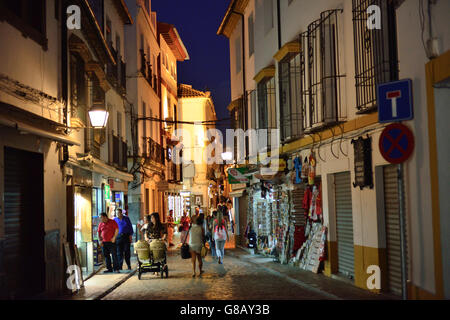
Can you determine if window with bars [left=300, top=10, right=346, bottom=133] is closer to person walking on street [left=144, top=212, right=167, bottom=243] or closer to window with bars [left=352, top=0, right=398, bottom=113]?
window with bars [left=352, top=0, right=398, bottom=113]

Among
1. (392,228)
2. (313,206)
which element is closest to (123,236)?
(313,206)

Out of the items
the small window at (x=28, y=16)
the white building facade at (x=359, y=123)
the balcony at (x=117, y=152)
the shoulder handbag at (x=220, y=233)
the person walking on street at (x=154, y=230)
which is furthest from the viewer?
the balcony at (x=117, y=152)

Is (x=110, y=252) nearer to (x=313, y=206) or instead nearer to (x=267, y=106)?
(x=313, y=206)

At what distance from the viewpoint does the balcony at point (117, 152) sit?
22797mm

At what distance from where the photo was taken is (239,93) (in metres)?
29.5

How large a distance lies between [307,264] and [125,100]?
13.9 metres

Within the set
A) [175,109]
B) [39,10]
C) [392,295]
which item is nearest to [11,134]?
[39,10]

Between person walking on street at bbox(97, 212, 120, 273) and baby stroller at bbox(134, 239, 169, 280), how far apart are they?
166 centimetres

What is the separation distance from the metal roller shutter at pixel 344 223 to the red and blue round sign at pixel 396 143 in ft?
16.8

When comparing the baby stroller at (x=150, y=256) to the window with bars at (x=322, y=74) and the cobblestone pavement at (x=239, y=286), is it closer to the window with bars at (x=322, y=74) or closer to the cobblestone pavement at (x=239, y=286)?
the cobblestone pavement at (x=239, y=286)

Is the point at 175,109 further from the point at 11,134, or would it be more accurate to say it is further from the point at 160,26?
the point at 11,134

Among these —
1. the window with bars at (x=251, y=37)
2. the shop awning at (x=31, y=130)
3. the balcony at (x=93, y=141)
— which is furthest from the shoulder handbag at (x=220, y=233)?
the window with bars at (x=251, y=37)

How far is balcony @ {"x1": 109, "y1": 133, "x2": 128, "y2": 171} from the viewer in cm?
2280

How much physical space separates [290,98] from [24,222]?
31.8 feet
